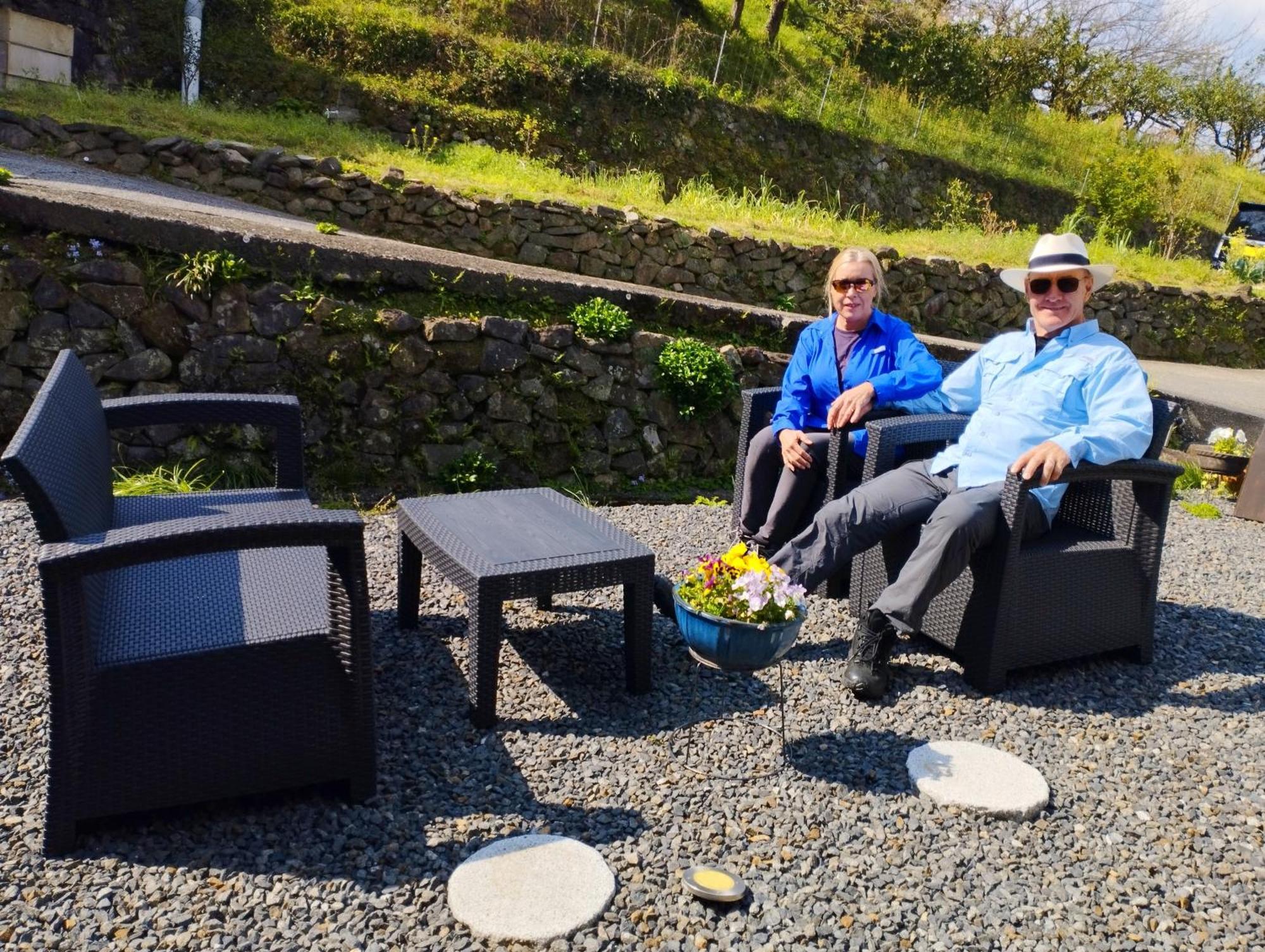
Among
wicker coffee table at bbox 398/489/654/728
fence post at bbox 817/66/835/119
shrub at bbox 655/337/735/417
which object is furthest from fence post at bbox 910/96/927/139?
wicker coffee table at bbox 398/489/654/728

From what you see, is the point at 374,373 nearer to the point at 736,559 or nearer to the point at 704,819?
the point at 736,559

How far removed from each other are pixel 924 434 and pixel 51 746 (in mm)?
2919

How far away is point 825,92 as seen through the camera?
1670 centimetres

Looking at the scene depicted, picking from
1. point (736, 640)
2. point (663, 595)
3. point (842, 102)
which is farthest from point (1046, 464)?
point (842, 102)

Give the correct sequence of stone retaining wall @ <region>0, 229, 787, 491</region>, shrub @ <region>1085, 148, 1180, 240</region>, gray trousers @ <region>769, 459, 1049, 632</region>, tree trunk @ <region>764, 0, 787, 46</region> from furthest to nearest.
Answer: tree trunk @ <region>764, 0, 787, 46</region>, shrub @ <region>1085, 148, 1180, 240</region>, stone retaining wall @ <region>0, 229, 787, 491</region>, gray trousers @ <region>769, 459, 1049, 632</region>

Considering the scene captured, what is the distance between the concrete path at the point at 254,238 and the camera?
452 centimetres

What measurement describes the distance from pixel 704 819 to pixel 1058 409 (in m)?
1.89

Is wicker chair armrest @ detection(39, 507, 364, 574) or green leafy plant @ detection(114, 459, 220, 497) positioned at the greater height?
wicker chair armrest @ detection(39, 507, 364, 574)

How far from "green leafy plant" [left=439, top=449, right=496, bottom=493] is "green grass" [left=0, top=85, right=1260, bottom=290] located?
11.8 ft

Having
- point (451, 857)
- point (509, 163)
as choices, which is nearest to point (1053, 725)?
point (451, 857)

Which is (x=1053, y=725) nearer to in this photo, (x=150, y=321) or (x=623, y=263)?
(x=150, y=321)

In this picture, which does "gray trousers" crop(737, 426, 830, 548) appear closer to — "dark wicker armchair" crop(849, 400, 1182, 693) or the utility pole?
"dark wicker armchair" crop(849, 400, 1182, 693)

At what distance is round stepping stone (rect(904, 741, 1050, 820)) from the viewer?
95.7 inches

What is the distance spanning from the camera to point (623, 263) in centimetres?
817
